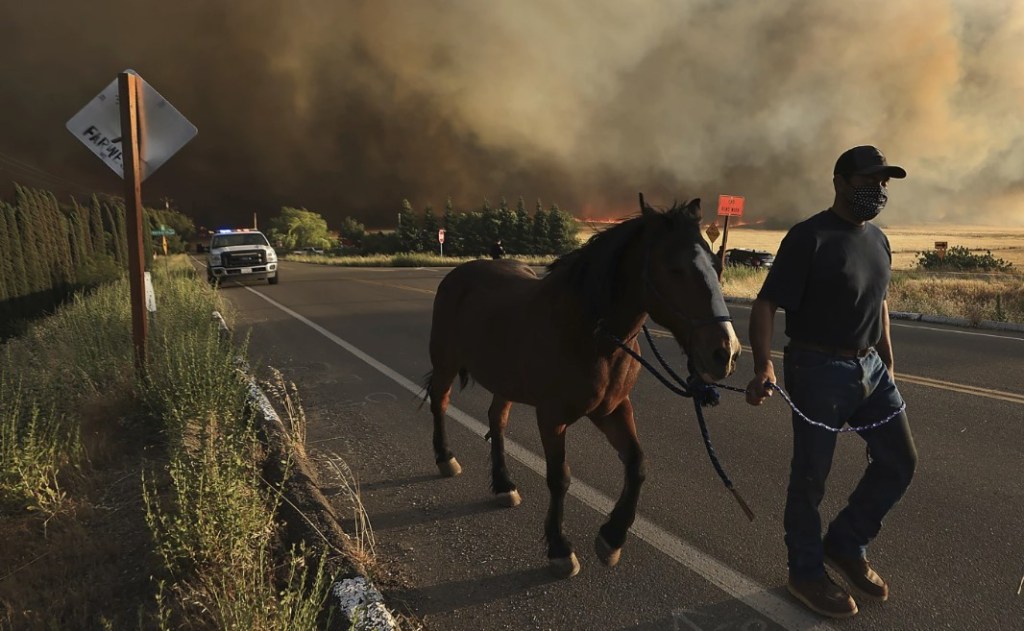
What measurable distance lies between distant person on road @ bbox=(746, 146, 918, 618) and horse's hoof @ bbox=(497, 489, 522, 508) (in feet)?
5.55

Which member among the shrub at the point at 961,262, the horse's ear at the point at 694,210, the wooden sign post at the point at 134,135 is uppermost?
the wooden sign post at the point at 134,135

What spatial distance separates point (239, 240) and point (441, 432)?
20966mm

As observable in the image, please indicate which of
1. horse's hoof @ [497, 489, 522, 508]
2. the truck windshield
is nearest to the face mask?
horse's hoof @ [497, 489, 522, 508]

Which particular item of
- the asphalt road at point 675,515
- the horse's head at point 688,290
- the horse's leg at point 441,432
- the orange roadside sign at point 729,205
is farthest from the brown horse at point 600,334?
the orange roadside sign at point 729,205

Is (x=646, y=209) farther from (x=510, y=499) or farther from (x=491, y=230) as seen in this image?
(x=491, y=230)

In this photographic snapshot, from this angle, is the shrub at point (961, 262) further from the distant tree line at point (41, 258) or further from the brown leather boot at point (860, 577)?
the distant tree line at point (41, 258)

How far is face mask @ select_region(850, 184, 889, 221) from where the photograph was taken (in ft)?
8.16

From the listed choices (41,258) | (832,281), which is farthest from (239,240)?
(832,281)

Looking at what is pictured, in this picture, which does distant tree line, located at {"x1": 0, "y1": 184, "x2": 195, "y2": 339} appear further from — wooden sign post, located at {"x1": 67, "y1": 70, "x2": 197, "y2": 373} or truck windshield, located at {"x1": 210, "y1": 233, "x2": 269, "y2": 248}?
wooden sign post, located at {"x1": 67, "y1": 70, "x2": 197, "y2": 373}

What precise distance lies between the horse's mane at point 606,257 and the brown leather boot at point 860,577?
1.77 metres

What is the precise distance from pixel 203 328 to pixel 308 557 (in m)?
5.64

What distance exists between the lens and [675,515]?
3598 millimetres

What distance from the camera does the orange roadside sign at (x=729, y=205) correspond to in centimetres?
1734

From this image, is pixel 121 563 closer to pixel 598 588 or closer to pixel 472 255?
pixel 598 588
